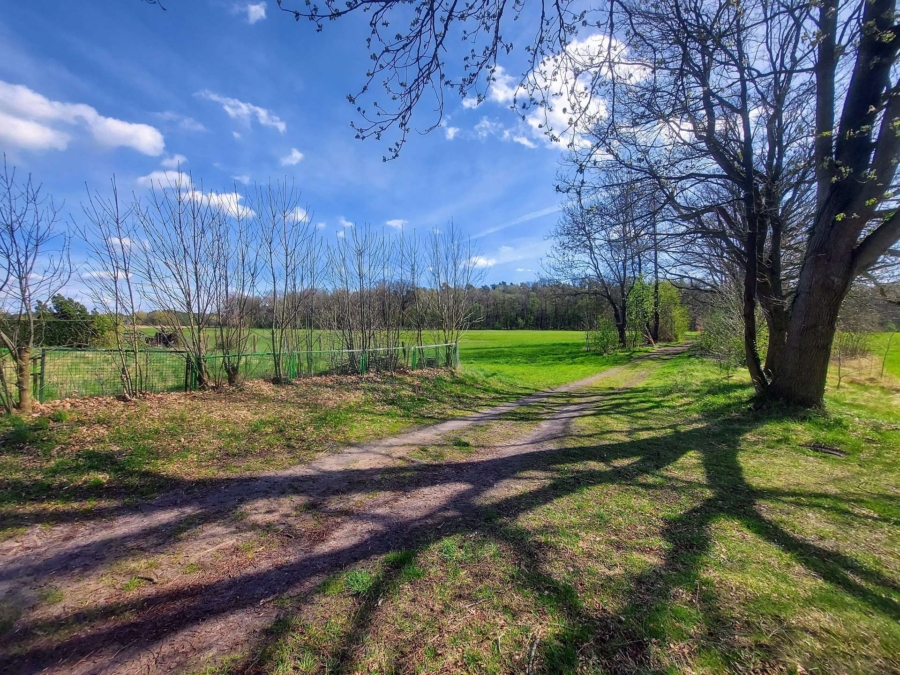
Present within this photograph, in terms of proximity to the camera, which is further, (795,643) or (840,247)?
(840,247)

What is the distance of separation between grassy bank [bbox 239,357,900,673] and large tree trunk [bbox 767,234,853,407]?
284 cm

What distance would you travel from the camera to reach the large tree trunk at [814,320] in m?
7.11

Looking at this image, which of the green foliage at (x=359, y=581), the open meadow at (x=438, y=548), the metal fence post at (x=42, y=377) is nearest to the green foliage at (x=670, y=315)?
the open meadow at (x=438, y=548)

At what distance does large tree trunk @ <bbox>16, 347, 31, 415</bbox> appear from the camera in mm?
6242

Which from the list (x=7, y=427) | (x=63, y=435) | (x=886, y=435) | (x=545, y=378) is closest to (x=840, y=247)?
(x=886, y=435)

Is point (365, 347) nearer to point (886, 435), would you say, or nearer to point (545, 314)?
point (886, 435)

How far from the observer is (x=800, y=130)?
8.05 m

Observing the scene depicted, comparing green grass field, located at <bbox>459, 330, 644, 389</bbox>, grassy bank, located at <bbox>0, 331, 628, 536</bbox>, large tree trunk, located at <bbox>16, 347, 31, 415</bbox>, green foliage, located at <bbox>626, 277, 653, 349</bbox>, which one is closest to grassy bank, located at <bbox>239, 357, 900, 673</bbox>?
grassy bank, located at <bbox>0, 331, 628, 536</bbox>

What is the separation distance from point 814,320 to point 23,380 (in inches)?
572

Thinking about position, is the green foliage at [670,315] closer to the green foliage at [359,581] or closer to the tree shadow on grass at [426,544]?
the tree shadow on grass at [426,544]

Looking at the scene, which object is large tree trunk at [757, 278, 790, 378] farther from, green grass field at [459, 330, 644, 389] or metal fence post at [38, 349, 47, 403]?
metal fence post at [38, 349, 47, 403]

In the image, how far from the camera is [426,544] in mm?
3322

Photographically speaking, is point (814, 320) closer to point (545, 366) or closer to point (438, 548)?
point (438, 548)

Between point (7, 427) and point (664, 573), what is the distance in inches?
345
